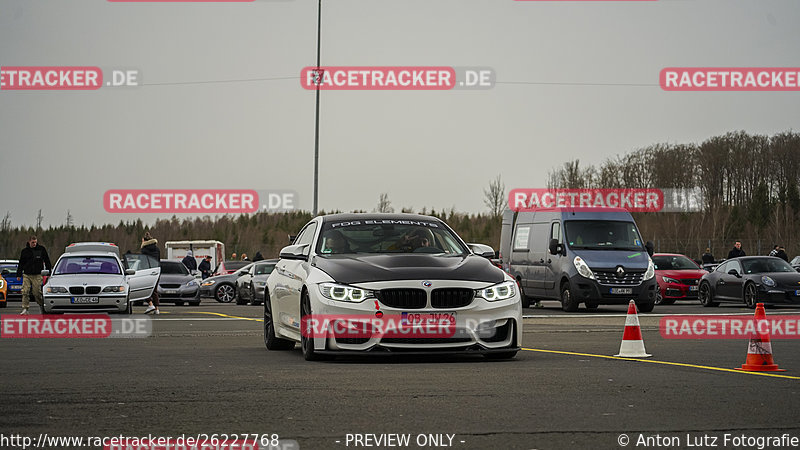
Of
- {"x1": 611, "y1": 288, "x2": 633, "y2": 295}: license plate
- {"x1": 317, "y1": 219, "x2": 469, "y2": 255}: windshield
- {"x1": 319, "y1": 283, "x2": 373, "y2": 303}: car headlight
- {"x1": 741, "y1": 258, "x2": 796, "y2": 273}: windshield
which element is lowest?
{"x1": 611, "y1": 288, "x2": 633, "y2": 295}: license plate

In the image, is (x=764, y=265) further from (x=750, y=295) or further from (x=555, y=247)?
(x=555, y=247)

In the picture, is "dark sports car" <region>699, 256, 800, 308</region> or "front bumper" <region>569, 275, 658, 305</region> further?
"dark sports car" <region>699, 256, 800, 308</region>

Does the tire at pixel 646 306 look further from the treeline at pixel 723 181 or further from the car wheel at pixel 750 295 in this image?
the treeline at pixel 723 181

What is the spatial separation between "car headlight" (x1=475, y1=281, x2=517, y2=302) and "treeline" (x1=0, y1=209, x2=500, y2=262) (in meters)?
83.6

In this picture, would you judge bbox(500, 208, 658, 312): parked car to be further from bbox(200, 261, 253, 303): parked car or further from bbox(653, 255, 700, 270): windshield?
bbox(200, 261, 253, 303): parked car

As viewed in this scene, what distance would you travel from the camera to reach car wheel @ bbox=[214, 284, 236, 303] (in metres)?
41.6

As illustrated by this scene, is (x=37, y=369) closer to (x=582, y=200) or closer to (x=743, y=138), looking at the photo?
(x=582, y=200)

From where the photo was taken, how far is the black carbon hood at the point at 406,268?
12.4m

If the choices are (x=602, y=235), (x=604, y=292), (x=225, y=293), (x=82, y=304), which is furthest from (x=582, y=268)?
(x=225, y=293)

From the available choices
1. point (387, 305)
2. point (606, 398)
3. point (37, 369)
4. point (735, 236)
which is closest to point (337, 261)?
point (387, 305)

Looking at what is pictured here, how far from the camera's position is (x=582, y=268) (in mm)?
26719

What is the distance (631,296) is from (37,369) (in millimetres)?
16702

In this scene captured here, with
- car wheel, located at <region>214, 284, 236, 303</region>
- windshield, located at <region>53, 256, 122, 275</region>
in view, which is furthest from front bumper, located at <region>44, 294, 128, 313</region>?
car wheel, located at <region>214, 284, 236, 303</region>

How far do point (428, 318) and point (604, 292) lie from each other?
1480 cm
